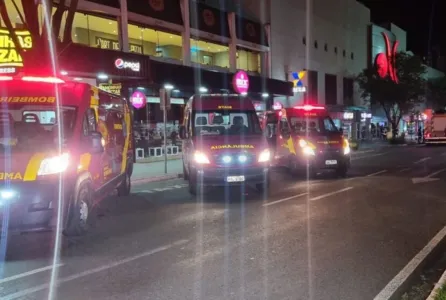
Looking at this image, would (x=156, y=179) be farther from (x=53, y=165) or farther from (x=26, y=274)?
(x=26, y=274)

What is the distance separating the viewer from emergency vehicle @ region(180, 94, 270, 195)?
36.8 feet

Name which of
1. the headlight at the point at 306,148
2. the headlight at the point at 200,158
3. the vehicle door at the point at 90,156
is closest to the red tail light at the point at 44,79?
the vehicle door at the point at 90,156

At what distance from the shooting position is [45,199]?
21.8ft

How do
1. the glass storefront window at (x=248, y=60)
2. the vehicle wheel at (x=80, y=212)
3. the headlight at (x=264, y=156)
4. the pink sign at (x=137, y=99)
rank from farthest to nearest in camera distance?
the glass storefront window at (x=248, y=60) < the pink sign at (x=137, y=99) < the headlight at (x=264, y=156) < the vehicle wheel at (x=80, y=212)

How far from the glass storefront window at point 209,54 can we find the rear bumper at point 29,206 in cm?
2423

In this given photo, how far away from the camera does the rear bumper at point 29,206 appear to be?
6500 millimetres

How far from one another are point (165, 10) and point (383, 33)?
34233 mm

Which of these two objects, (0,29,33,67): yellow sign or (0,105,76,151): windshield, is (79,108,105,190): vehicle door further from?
(0,29,33,67): yellow sign

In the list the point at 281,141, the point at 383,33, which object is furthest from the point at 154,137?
the point at 383,33

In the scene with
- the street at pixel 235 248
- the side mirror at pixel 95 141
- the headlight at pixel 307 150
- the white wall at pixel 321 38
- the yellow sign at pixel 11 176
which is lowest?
the street at pixel 235 248

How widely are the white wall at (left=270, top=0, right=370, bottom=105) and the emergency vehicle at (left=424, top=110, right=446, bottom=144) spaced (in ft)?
29.7

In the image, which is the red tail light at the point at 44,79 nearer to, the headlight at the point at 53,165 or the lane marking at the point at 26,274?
the headlight at the point at 53,165

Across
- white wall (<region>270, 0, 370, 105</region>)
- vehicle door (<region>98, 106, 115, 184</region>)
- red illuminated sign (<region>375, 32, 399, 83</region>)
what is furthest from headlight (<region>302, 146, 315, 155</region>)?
red illuminated sign (<region>375, 32, 399, 83</region>)

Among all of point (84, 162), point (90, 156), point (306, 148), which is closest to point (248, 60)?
point (306, 148)
